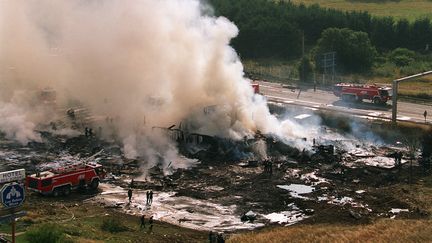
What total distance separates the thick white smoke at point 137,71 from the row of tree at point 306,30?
38734 millimetres

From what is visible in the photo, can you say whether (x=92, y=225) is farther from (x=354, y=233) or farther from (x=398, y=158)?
(x=398, y=158)

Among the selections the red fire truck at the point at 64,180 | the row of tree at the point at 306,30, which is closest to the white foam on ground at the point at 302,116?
the red fire truck at the point at 64,180

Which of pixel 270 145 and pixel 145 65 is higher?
pixel 145 65

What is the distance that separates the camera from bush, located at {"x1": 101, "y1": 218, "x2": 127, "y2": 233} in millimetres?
36406

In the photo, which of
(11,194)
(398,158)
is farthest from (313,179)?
(11,194)

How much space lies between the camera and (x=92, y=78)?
6956 cm

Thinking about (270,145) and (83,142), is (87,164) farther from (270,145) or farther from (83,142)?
(270,145)

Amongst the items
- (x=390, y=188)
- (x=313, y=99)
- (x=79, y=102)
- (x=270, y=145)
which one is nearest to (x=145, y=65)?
(x=79, y=102)

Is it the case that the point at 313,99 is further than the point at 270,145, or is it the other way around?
the point at 313,99

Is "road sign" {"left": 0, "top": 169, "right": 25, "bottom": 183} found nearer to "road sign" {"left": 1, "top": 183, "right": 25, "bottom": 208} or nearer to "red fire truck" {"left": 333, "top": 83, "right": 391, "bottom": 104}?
"road sign" {"left": 1, "top": 183, "right": 25, "bottom": 208}

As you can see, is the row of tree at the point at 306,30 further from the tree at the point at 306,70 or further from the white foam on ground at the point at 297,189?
the white foam on ground at the point at 297,189

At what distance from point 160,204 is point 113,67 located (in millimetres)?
27446

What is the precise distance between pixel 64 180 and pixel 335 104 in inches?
1470

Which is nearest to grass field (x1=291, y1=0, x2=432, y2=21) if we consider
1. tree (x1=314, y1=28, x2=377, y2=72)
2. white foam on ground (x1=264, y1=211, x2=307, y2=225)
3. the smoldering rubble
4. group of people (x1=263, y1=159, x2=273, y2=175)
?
tree (x1=314, y1=28, x2=377, y2=72)
